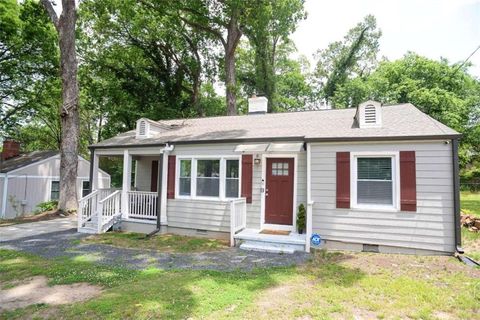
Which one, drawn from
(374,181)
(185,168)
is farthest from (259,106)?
(374,181)

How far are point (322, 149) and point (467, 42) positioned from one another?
727cm

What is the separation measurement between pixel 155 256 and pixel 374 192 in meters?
5.39

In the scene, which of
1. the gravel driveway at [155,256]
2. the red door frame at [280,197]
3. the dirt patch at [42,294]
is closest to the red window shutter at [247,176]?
the red door frame at [280,197]

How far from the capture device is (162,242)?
8.14 m

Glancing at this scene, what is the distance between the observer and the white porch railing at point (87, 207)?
31.3ft

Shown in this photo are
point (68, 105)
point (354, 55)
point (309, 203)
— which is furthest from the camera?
point (354, 55)

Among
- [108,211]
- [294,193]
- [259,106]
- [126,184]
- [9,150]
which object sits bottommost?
[108,211]

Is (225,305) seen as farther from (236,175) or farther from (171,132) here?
(171,132)

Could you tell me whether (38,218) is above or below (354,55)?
below

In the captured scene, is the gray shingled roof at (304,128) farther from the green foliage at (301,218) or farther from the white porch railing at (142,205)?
the green foliage at (301,218)

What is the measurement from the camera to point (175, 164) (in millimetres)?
9328

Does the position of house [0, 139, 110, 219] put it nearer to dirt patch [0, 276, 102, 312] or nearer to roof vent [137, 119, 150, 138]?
roof vent [137, 119, 150, 138]

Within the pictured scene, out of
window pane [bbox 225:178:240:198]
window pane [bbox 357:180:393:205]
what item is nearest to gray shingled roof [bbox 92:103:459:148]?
window pane [bbox 357:180:393:205]

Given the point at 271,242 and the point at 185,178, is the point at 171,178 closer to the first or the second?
the point at 185,178
